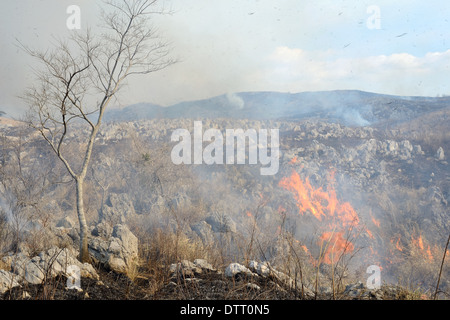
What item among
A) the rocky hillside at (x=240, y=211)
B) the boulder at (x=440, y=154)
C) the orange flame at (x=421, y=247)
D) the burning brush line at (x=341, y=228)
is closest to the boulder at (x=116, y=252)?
the rocky hillside at (x=240, y=211)

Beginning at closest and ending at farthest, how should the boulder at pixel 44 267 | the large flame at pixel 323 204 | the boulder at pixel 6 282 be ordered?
the boulder at pixel 6 282
the boulder at pixel 44 267
the large flame at pixel 323 204

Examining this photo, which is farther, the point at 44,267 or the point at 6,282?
the point at 44,267

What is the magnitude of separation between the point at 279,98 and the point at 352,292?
3778cm

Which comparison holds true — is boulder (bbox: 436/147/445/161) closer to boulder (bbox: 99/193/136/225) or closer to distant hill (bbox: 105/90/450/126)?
distant hill (bbox: 105/90/450/126)

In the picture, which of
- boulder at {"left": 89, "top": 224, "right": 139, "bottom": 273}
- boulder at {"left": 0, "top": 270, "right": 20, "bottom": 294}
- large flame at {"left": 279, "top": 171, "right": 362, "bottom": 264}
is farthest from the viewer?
large flame at {"left": 279, "top": 171, "right": 362, "bottom": 264}

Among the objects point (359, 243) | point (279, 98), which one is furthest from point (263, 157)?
point (279, 98)

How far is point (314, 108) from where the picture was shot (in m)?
35.0

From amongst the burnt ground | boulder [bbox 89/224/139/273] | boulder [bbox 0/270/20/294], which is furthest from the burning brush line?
boulder [bbox 0/270/20/294]

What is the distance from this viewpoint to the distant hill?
29.0 meters

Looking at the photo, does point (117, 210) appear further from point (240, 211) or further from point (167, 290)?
point (167, 290)

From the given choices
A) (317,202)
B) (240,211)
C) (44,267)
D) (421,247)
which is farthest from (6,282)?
(421,247)

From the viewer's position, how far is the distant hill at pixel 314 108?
2898 cm

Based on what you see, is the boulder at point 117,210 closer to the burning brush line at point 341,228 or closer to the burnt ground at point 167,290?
the burnt ground at point 167,290

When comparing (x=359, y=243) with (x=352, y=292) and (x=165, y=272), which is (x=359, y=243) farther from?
(x=165, y=272)
